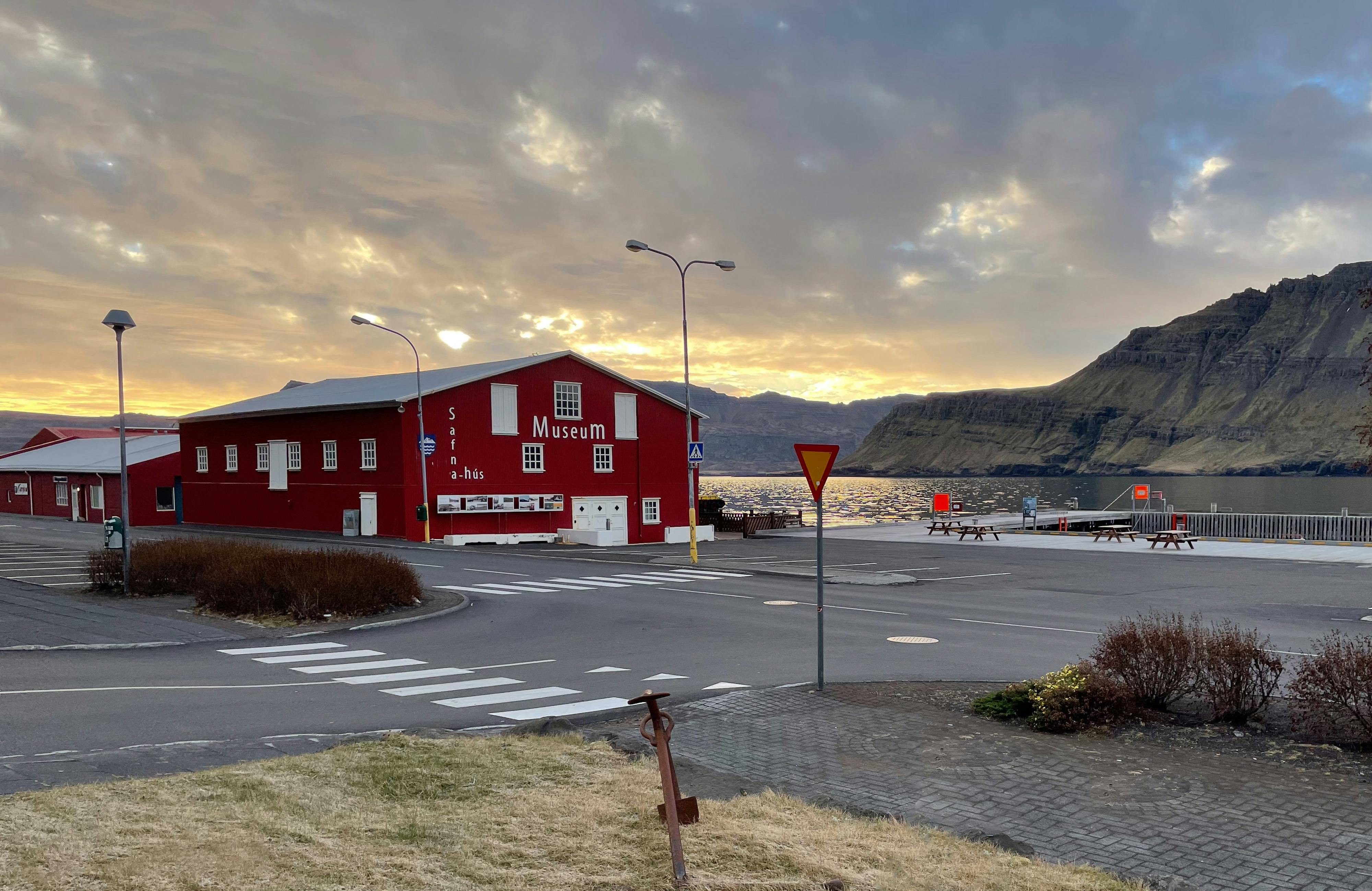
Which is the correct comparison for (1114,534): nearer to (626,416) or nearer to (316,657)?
(626,416)

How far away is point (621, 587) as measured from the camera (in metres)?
25.3

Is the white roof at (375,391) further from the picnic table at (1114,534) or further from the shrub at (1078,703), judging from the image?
the shrub at (1078,703)

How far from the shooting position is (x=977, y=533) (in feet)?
141

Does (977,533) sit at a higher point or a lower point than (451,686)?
lower

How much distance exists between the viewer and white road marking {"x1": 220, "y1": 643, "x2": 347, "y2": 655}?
50.9 feet

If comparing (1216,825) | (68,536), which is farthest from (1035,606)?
(68,536)

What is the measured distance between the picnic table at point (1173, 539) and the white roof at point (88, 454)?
173 ft

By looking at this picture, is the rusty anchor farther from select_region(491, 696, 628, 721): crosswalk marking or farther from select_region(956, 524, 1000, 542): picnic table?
select_region(956, 524, 1000, 542): picnic table

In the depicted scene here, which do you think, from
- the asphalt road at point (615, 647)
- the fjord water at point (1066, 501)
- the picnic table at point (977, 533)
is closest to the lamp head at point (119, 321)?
the asphalt road at point (615, 647)

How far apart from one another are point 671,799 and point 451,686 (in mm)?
7769

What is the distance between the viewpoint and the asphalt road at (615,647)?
10.8m

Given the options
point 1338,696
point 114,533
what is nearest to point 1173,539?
point 1338,696

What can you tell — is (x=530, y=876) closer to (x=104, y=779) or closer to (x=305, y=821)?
(x=305, y=821)

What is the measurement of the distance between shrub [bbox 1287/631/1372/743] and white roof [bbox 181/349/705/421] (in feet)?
127
